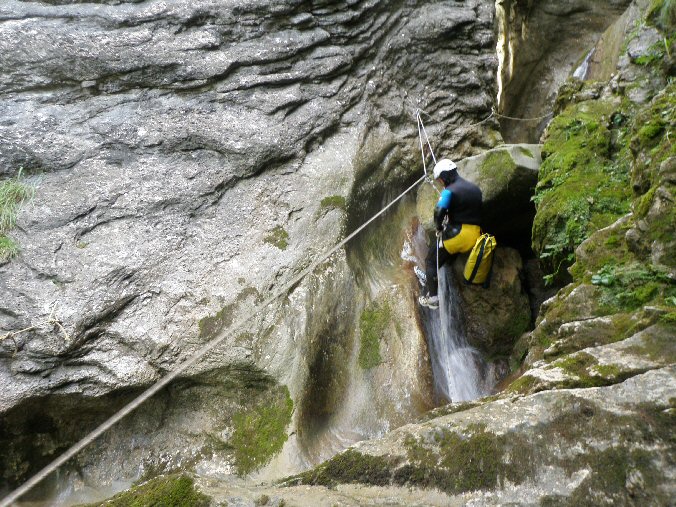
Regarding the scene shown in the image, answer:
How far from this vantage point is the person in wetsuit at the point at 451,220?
23.2 ft

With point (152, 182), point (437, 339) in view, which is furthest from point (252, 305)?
point (437, 339)

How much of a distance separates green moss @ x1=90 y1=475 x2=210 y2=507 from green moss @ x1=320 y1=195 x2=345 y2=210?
4.49 meters

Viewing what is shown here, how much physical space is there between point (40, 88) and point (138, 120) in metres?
1.32

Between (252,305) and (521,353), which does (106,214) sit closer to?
(252,305)

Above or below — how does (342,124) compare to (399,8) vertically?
below

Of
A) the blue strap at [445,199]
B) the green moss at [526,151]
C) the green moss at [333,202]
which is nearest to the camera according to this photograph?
the green moss at [333,202]

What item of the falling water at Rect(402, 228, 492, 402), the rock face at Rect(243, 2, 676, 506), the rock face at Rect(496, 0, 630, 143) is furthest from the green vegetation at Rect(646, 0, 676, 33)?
the rock face at Rect(496, 0, 630, 143)

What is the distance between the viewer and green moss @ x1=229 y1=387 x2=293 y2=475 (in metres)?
5.57

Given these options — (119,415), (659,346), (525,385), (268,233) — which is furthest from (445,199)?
(119,415)

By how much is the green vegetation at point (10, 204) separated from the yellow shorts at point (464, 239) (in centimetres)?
536

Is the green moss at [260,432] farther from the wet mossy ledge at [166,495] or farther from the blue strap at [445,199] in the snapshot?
the blue strap at [445,199]

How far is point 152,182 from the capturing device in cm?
654

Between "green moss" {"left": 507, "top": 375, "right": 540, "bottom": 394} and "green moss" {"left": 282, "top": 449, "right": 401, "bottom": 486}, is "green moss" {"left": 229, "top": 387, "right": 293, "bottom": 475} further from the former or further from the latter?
"green moss" {"left": 507, "top": 375, "right": 540, "bottom": 394}

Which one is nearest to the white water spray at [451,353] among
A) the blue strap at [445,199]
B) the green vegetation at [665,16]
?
the blue strap at [445,199]
